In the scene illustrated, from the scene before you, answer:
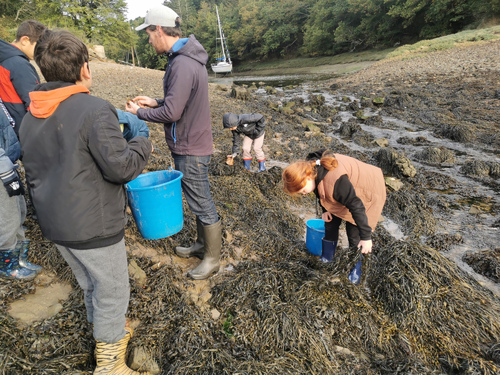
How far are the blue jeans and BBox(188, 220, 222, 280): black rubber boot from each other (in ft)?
0.37

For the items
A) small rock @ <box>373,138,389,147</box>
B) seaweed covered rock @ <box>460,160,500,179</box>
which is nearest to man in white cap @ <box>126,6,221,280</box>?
seaweed covered rock @ <box>460,160,500,179</box>

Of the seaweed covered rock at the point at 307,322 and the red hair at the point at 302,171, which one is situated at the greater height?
the red hair at the point at 302,171

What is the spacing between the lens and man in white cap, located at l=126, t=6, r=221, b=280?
7.39 ft

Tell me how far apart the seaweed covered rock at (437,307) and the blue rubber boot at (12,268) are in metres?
3.04

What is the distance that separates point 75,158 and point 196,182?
1211 millimetres

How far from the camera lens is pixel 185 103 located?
2.30 m

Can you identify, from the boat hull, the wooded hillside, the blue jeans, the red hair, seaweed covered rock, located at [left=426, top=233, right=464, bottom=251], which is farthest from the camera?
the boat hull

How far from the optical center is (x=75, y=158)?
1.42 metres

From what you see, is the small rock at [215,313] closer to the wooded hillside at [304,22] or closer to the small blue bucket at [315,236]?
the small blue bucket at [315,236]

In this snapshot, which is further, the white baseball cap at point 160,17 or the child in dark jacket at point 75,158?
the white baseball cap at point 160,17

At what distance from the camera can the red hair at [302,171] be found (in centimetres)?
240

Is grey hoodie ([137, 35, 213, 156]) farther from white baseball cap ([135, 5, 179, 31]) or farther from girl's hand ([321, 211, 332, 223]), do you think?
girl's hand ([321, 211, 332, 223])

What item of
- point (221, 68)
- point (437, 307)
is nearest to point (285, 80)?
point (221, 68)

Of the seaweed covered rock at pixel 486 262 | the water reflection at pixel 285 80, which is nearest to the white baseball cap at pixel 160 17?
the seaweed covered rock at pixel 486 262
